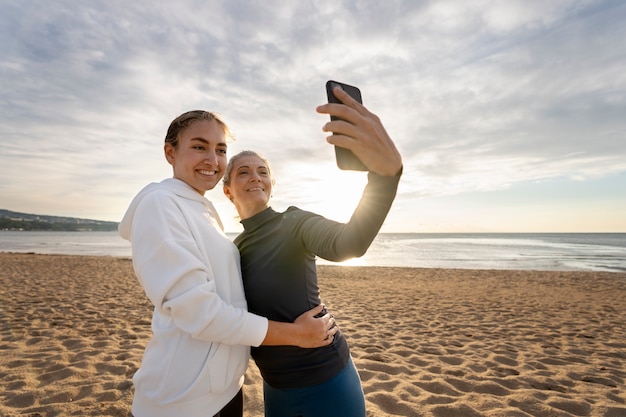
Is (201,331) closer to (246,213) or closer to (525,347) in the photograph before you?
(246,213)

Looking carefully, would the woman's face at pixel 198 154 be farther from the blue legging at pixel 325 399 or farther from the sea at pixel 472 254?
the sea at pixel 472 254

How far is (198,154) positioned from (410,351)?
511 cm

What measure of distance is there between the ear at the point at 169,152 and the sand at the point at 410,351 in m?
2.93

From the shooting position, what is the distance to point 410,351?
5.58 metres

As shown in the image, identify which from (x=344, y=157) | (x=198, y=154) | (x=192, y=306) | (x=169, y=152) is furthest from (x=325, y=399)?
(x=169, y=152)

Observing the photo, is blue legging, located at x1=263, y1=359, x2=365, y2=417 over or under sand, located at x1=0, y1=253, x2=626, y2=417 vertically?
over

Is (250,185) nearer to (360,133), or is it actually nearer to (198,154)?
(198,154)

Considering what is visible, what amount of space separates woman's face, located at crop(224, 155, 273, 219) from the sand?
8.45ft

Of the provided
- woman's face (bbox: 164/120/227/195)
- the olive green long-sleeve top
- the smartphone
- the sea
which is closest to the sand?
the olive green long-sleeve top

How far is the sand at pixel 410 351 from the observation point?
12.2 ft

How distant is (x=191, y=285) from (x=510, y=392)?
4309 mm

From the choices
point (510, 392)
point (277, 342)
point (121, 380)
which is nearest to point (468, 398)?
point (510, 392)

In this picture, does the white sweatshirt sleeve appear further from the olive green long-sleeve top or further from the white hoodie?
the olive green long-sleeve top

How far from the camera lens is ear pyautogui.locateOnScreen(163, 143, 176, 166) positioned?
1.82 metres
